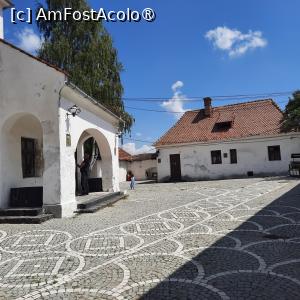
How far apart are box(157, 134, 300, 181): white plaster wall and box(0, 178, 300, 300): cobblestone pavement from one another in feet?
56.7

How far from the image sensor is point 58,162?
10008mm

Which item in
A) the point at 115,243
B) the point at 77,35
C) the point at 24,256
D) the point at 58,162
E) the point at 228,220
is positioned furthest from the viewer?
the point at 77,35

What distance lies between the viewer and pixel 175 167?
29500mm

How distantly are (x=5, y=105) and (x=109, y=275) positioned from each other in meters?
7.25

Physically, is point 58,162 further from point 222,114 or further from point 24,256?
point 222,114

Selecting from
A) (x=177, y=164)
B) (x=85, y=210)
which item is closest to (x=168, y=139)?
(x=177, y=164)

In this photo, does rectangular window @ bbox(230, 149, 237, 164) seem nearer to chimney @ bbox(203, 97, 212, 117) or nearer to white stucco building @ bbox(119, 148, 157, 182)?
chimney @ bbox(203, 97, 212, 117)

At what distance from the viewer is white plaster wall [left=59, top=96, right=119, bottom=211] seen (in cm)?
1024

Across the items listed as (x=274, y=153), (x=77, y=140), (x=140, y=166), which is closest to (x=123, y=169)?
(x=140, y=166)

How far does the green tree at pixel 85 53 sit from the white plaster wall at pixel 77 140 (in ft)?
22.3

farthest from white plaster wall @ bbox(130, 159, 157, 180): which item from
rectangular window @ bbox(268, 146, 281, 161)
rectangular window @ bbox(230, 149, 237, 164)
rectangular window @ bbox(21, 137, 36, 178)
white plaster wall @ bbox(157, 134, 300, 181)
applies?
rectangular window @ bbox(21, 137, 36, 178)

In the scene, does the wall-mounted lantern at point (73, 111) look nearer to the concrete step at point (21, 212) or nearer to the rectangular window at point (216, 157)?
the concrete step at point (21, 212)

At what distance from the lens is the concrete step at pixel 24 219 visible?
9.37 m

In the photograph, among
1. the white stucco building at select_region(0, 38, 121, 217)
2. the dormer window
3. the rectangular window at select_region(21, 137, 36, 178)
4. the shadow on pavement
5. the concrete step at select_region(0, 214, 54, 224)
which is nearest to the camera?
the shadow on pavement
